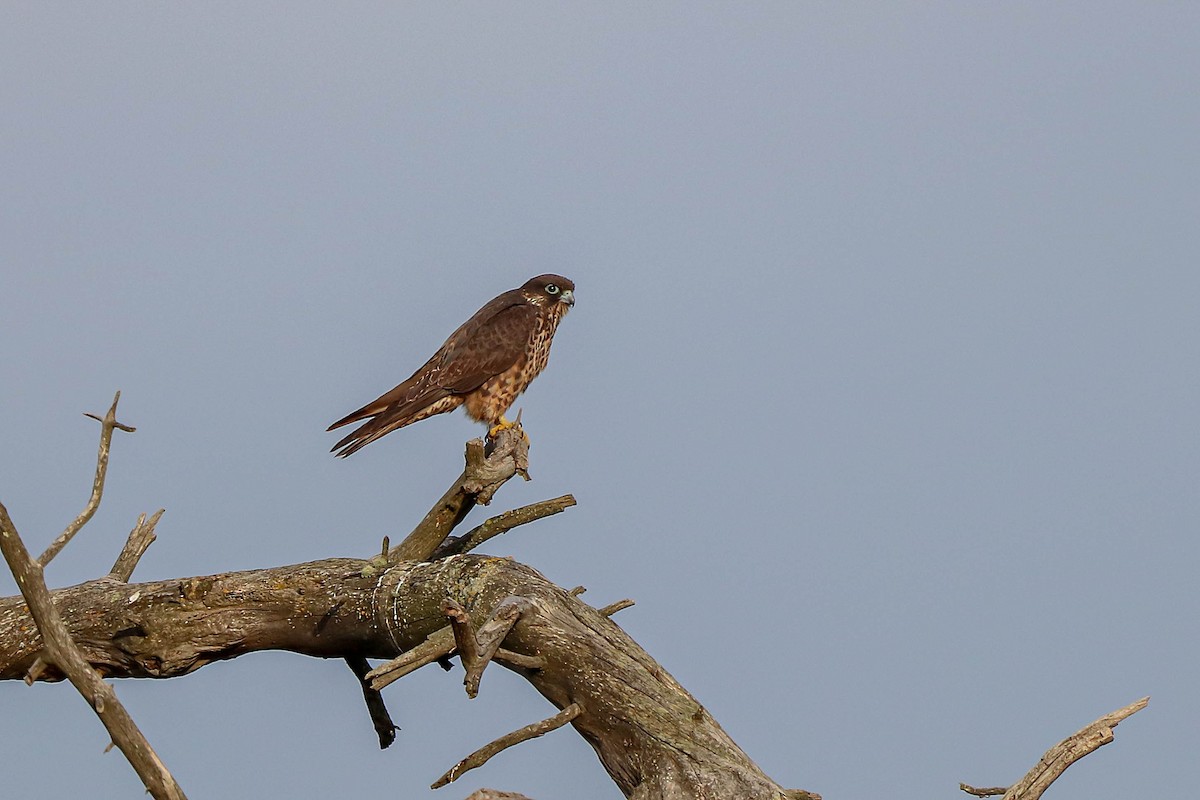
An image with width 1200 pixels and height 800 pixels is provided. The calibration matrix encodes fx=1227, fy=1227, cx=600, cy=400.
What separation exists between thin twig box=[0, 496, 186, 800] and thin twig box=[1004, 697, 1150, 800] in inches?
125

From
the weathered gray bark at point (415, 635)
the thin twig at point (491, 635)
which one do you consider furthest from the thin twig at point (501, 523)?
the thin twig at point (491, 635)

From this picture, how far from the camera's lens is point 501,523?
6082mm

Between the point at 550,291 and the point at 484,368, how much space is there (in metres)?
0.87

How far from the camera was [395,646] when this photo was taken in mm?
5723

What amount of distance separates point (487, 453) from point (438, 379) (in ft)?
2.29

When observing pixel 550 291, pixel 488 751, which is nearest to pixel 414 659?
pixel 488 751

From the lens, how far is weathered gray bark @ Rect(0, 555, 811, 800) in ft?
16.6

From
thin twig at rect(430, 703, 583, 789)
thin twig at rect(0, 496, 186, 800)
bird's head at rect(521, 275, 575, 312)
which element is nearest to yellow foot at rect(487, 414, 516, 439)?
bird's head at rect(521, 275, 575, 312)

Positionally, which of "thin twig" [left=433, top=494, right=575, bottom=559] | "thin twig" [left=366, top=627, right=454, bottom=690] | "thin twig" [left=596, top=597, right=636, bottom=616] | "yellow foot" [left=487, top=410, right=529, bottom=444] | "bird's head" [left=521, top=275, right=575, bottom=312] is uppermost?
"bird's head" [left=521, top=275, right=575, bottom=312]

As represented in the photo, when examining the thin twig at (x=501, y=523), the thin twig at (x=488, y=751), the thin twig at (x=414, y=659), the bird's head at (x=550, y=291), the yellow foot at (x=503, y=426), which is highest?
the bird's head at (x=550, y=291)

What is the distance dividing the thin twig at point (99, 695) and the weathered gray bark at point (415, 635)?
1.44 meters

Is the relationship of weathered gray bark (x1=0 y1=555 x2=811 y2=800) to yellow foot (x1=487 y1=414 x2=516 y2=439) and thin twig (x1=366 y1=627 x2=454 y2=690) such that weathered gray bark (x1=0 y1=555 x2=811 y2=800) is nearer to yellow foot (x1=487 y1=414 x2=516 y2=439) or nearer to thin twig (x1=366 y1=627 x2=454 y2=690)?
thin twig (x1=366 y1=627 x2=454 y2=690)

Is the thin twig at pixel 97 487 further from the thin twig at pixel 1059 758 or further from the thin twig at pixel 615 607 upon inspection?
the thin twig at pixel 1059 758

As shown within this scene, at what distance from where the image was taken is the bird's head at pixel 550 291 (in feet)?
25.3
